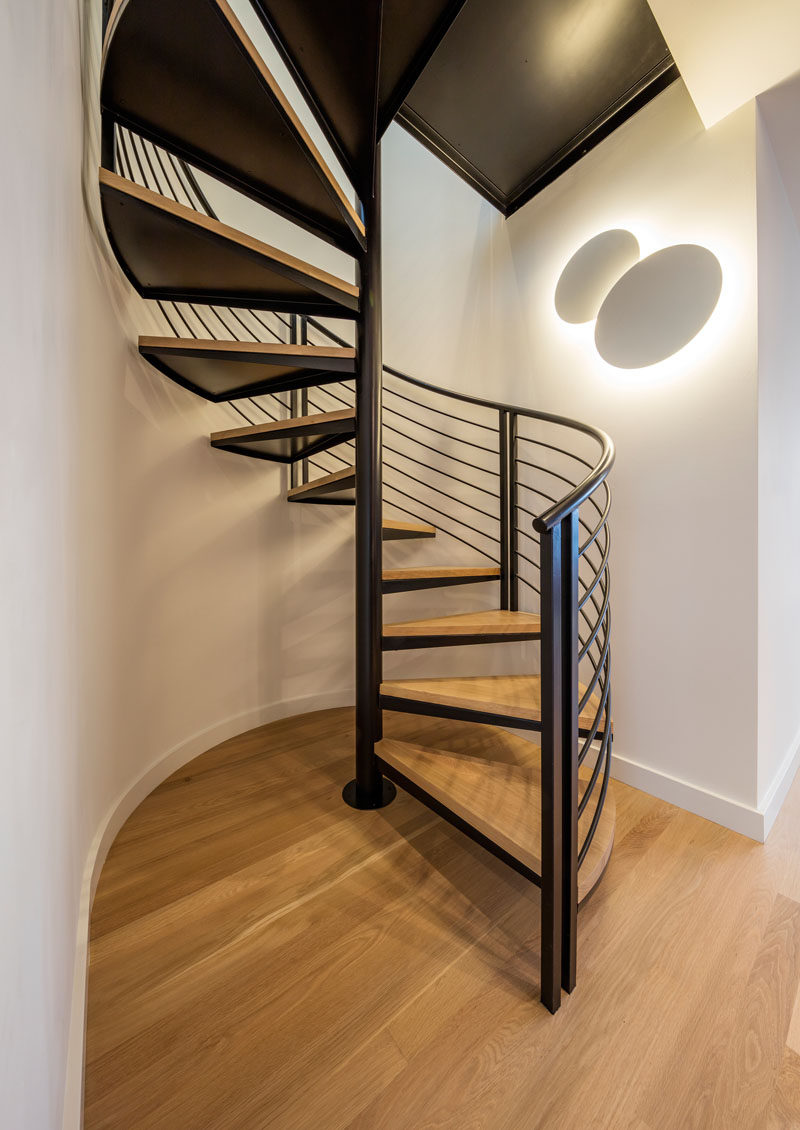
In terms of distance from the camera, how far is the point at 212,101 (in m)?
1.06

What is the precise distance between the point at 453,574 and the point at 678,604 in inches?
36.2

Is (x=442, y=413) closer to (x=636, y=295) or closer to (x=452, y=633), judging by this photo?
(x=636, y=295)

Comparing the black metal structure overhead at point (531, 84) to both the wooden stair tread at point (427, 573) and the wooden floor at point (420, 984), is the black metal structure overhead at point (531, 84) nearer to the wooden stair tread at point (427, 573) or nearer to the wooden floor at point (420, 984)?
the wooden stair tread at point (427, 573)

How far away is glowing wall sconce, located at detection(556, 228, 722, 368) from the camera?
5.64 feet

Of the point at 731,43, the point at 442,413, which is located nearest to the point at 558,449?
the point at 442,413

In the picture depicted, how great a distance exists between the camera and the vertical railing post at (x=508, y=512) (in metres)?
2.29

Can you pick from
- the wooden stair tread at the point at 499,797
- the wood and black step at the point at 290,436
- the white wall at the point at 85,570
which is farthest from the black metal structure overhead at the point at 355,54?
the wooden stair tread at the point at 499,797

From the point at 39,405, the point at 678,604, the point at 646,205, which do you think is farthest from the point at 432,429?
the point at 39,405

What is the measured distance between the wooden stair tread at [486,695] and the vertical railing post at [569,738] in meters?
0.42

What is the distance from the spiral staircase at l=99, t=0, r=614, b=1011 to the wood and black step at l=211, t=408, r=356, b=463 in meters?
0.01

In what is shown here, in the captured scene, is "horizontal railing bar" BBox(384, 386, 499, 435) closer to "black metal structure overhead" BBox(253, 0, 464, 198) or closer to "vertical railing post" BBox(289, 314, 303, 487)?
"vertical railing post" BBox(289, 314, 303, 487)

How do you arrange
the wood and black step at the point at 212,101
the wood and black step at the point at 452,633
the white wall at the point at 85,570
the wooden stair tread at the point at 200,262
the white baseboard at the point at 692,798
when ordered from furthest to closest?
the wood and black step at the point at 452,633 → the white baseboard at the point at 692,798 → the wooden stair tread at the point at 200,262 → the wood and black step at the point at 212,101 → the white wall at the point at 85,570

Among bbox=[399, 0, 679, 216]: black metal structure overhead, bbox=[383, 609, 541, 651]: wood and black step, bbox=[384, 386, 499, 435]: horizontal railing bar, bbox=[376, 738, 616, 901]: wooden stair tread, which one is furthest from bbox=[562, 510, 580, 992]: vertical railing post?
bbox=[399, 0, 679, 216]: black metal structure overhead

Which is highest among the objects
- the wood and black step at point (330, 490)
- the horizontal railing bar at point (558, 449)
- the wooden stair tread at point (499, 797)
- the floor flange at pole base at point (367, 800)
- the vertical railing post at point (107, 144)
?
the vertical railing post at point (107, 144)
